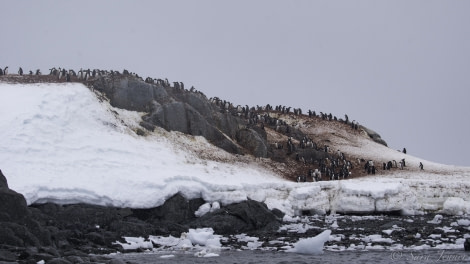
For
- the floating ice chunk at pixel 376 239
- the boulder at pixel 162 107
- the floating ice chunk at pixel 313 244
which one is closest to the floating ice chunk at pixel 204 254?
the floating ice chunk at pixel 313 244

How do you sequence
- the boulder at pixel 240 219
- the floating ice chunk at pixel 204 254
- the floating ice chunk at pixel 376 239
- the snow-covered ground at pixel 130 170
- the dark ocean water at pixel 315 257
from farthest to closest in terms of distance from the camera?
the snow-covered ground at pixel 130 170 → the boulder at pixel 240 219 → the floating ice chunk at pixel 376 239 → the floating ice chunk at pixel 204 254 → the dark ocean water at pixel 315 257

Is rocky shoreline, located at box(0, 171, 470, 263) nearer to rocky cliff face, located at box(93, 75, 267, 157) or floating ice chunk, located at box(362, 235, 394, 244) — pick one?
floating ice chunk, located at box(362, 235, 394, 244)

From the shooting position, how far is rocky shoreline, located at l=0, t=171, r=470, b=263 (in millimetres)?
15289

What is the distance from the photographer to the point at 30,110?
30688 mm

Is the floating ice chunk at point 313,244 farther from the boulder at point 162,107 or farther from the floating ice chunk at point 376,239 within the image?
the boulder at point 162,107

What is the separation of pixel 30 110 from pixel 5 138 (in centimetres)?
428

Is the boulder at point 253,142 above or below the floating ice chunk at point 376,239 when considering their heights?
above

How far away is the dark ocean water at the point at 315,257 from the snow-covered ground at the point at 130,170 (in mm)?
7655

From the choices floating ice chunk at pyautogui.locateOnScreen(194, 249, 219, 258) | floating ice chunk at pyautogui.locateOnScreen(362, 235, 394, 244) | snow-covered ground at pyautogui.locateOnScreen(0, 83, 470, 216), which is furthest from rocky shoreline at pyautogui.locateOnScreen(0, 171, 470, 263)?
floating ice chunk at pyautogui.locateOnScreen(194, 249, 219, 258)

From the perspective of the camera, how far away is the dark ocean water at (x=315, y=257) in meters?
15.3

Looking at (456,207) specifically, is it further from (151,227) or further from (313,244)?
(151,227)

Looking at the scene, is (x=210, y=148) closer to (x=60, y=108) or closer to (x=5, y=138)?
(x=60, y=108)

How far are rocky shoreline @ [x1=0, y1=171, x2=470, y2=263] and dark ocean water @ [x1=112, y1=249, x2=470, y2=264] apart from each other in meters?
1.30

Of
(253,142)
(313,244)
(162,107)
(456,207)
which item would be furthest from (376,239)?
(162,107)
